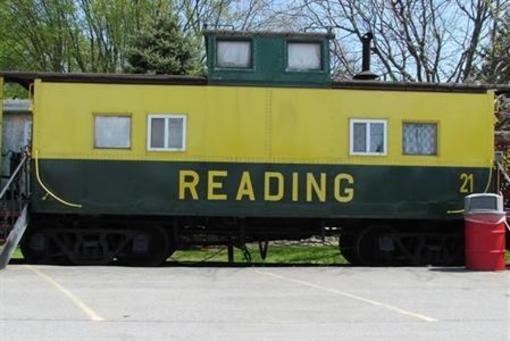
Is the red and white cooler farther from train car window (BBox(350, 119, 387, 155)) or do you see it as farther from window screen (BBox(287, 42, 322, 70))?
window screen (BBox(287, 42, 322, 70))

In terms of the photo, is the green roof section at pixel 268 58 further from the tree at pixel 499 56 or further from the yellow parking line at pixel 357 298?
the tree at pixel 499 56

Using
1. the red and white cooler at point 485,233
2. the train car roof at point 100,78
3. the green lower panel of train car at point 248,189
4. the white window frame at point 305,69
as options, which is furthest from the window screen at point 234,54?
the red and white cooler at point 485,233

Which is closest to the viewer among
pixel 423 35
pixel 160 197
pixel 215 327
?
pixel 215 327

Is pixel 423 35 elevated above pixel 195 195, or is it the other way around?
pixel 423 35

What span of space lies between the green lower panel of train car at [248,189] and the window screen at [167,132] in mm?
346

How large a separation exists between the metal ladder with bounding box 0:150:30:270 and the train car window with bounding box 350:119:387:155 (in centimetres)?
607

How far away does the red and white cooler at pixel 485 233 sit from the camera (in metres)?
14.0

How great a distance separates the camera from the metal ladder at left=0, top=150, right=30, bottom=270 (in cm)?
1376

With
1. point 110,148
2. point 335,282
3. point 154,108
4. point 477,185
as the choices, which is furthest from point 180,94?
point 477,185

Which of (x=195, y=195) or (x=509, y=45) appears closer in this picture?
(x=195, y=195)

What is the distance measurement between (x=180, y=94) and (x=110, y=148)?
1.63 m

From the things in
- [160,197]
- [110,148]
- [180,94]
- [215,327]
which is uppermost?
[180,94]

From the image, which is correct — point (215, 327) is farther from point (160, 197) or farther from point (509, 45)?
point (509, 45)

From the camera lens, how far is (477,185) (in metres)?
15.2
